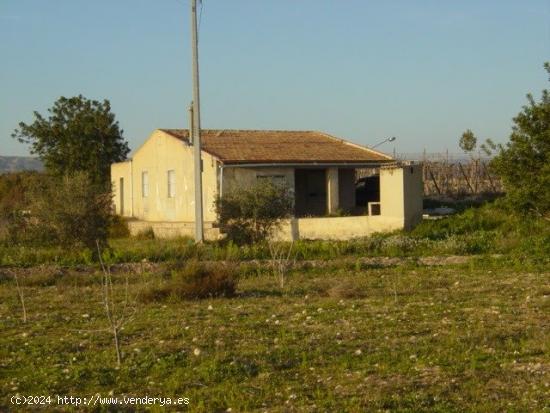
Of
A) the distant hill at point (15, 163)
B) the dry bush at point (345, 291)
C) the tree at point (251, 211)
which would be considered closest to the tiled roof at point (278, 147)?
the tree at point (251, 211)

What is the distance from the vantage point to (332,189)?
105 feet

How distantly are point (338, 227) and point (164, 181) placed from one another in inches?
388

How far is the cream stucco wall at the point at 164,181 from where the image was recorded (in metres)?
30.6

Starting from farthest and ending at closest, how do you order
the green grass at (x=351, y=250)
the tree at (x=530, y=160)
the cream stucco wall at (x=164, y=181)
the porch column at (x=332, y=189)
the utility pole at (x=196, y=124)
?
the porch column at (x=332, y=189)
the cream stucco wall at (x=164, y=181)
the utility pole at (x=196, y=124)
the green grass at (x=351, y=250)
the tree at (x=530, y=160)

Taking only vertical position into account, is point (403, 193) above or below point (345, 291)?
above

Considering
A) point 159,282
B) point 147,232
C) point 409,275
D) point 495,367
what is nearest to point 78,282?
point 159,282

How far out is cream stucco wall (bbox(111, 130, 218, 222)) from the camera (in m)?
30.6

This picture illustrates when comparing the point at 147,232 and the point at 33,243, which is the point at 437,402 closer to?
the point at 33,243

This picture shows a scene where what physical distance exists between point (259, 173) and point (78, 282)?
1484 centimetres

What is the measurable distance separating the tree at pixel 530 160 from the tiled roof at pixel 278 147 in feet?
55.1

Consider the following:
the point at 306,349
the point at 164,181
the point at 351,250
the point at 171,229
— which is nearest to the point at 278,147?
the point at 164,181

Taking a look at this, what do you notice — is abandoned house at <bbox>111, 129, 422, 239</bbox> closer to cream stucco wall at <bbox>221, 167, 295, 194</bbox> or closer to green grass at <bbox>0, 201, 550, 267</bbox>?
cream stucco wall at <bbox>221, 167, 295, 194</bbox>

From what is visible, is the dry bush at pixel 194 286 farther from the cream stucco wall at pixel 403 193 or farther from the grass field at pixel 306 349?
the cream stucco wall at pixel 403 193

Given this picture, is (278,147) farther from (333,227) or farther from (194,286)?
(194,286)
